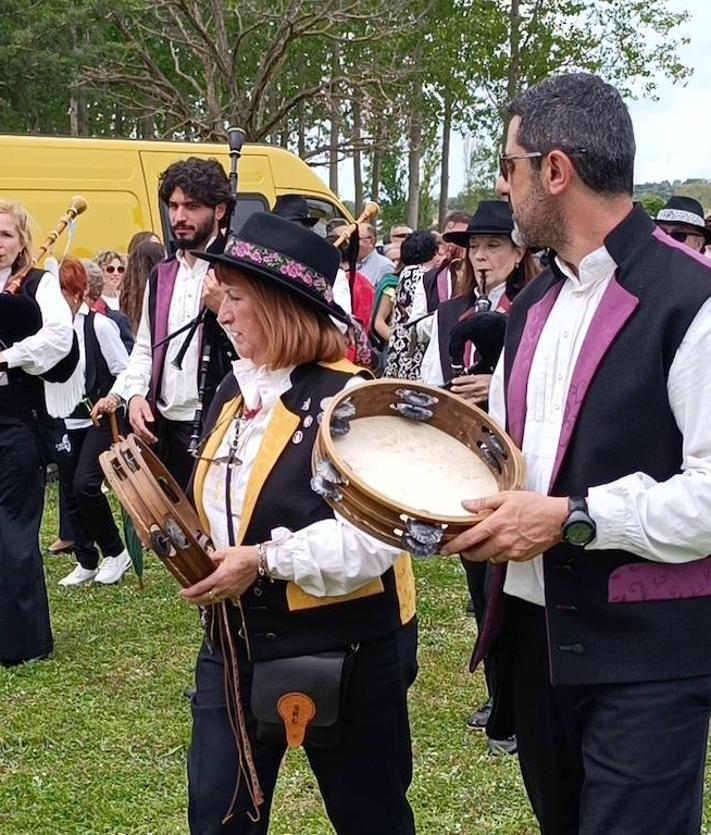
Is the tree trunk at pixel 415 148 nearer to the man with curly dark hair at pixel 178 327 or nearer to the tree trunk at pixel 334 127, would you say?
the tree trunk at pixel 334 127

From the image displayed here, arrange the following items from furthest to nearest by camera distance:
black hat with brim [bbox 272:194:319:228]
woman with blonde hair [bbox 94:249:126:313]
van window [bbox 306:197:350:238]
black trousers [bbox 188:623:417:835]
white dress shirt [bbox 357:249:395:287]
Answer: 1. van window [bbox 306:197:350:238]
2. white dress shirt [bbox 357:249:395:287]
3. woman with blonde hair [bbox 94:249:126:313]
4. black hat with brim [bbox 272:194:319:228]
5. black trousers [bbox 188:623:417:835]

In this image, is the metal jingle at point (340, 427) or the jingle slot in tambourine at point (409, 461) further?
the metal jingle at point (340, 427)

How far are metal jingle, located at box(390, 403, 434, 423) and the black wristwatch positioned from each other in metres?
0.41

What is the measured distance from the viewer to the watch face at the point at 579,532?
6.84 ft

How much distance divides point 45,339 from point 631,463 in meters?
3.46

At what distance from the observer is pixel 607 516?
2090 mm

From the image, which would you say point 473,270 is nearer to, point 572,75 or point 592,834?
point 572,75

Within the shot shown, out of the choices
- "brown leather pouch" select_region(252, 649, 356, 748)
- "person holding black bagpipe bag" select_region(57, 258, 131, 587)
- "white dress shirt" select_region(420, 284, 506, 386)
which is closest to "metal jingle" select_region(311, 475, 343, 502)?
"brown leather pouch" select_region(252, 649, 356, 748)

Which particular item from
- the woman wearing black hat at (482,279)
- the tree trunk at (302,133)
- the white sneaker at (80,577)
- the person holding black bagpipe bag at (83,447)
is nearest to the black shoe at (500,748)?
the woman wearing black hat at (482,279)

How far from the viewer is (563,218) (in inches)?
91.3

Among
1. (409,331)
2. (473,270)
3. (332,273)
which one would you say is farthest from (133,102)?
(332,273)

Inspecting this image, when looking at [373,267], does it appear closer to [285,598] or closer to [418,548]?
[285,598]

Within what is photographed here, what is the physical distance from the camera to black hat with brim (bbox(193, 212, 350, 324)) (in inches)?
107

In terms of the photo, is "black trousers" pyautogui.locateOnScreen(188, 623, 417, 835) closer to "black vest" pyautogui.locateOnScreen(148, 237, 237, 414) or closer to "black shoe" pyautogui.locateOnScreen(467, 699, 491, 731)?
"black shoe" pyautogui.locateOnScreen(467, 699, 491, 731)
